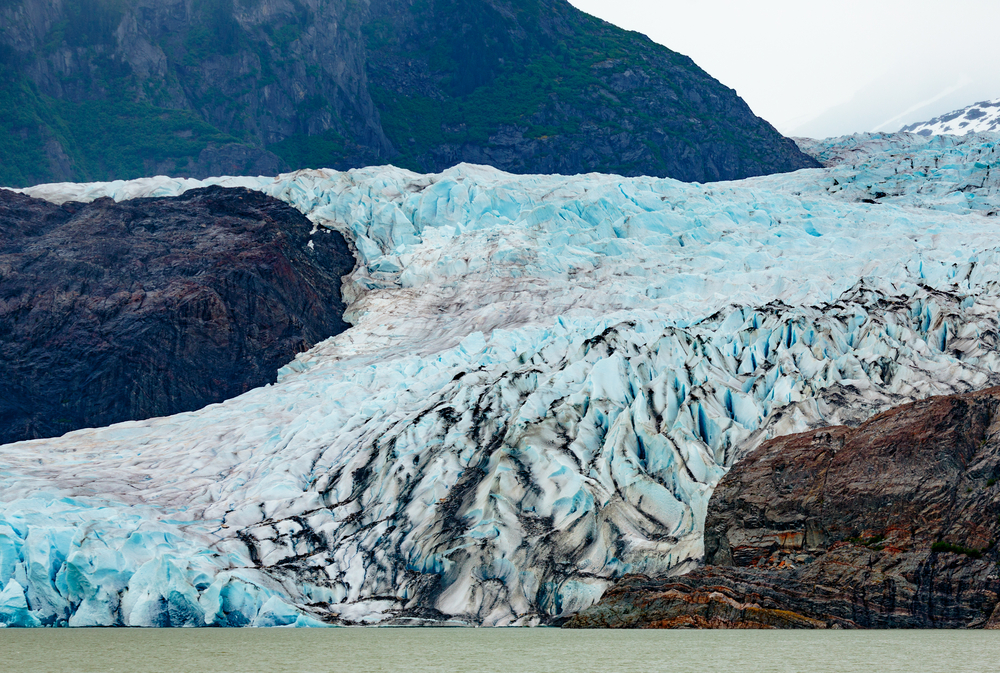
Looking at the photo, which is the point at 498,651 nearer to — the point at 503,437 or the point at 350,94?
the point at 503,437

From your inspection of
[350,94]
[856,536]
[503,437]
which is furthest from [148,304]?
[350,94]

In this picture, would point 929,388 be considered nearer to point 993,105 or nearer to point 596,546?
point 596,546

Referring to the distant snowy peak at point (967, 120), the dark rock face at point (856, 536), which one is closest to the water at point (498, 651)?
the dark rock face at point (856, 536)

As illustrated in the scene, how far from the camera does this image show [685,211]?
38875mm

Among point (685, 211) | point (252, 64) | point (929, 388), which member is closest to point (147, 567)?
point (929, 388)

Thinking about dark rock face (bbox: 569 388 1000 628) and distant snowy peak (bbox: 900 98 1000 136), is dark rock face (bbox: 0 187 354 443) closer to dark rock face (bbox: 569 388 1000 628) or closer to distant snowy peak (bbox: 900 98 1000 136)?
dark rock face (bbox: 569 388 1000 628)

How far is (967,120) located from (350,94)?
8732cm

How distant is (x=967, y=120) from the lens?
12681 centimetres

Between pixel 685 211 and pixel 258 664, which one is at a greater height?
pixel 685 211

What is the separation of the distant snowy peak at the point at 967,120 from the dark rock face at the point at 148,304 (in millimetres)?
106380

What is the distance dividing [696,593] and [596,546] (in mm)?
2519

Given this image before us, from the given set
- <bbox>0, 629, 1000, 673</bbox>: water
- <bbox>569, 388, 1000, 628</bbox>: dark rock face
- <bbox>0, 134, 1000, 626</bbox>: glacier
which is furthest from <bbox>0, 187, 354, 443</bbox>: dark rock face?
<bbox>569, 388, 1000, 628</bbox>: dark rock face

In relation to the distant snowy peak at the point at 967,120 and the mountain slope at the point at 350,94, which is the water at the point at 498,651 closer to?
the mountain slope at the point at 350,94

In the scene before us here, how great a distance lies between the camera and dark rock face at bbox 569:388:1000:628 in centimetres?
1742
